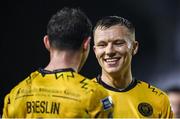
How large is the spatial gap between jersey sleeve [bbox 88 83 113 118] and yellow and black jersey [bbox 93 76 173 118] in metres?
0.52

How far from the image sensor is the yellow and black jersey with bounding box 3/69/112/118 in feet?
6.93

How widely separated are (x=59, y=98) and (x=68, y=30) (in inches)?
11.9

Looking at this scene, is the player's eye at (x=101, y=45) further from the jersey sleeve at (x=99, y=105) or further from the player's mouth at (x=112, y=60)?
the jersey sleeve at (x=99, y=105)

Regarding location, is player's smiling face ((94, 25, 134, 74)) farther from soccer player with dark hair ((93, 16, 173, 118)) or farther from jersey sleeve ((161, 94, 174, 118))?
jersey sleeve ((161, 94, 174, 118))

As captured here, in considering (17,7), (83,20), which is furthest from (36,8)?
(83,20)

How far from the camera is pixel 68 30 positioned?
2.19 meters

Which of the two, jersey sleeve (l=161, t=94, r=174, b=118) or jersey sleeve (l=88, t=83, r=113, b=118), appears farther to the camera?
jersey sleeve (l=161, t=94, r=174, b=118)

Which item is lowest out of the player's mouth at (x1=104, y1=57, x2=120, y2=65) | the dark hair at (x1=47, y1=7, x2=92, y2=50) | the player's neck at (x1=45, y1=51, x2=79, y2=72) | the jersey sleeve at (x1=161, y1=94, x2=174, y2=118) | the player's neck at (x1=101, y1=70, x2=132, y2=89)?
the jersey sleeve at (x1=161, y1=94, x2=174, y2=118)

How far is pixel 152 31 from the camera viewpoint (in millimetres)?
5176

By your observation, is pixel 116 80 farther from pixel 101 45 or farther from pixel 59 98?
pixel 59 98

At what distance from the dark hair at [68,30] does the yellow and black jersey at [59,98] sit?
118 mm

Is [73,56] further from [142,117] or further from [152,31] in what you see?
[152,31]

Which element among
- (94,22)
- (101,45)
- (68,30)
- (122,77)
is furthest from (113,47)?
(94,22)

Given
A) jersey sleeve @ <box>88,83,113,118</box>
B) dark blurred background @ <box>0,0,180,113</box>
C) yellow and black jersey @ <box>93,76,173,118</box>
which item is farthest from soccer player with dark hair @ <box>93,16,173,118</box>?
dark blurred background @ <box>0,0,180,113</box>
